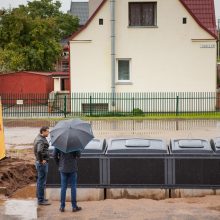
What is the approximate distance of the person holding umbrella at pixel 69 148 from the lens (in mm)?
10992

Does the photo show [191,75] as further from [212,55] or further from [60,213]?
[60,213]

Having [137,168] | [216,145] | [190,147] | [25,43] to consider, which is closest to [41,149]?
[137,168]

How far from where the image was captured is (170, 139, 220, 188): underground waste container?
40.0ft

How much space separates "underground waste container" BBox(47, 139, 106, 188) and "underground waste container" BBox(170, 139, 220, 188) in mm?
1377

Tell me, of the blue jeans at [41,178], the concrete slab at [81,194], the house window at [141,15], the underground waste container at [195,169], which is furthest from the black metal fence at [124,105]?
the blue jeans at [41,178]

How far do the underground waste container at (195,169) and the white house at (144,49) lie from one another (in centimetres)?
2054

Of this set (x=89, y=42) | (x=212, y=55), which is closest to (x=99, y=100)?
(x=89, y=42)

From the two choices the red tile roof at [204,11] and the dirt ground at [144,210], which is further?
the red tile roof at [204,11]

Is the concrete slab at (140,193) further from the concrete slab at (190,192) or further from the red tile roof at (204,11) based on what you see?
the red tile roof at (204,11)

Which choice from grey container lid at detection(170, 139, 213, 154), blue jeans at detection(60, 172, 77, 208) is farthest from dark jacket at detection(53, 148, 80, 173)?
grey container lid at detection(170, 139, 213, 154)

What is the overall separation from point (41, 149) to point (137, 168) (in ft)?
6.24

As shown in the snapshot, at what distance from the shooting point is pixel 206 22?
34594mm

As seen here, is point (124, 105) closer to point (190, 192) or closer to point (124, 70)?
point (124, 70)

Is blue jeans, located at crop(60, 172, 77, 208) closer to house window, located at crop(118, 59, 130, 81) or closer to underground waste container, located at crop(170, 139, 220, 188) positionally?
underground waste container, located at crop(170, 139, 220, 188)
